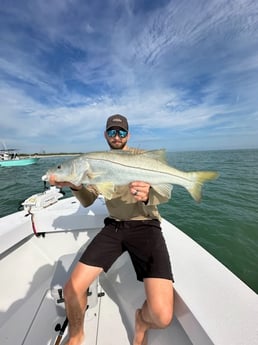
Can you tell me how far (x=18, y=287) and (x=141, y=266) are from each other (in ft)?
7.61

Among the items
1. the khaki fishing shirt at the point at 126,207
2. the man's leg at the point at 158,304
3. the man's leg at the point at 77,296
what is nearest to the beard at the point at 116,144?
the khaki fishing shirt at the point at 126,207

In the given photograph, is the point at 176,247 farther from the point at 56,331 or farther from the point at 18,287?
the point at 18,287

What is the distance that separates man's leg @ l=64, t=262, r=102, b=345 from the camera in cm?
213

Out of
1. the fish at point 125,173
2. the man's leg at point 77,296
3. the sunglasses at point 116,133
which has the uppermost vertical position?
the sunglasses at point 116,133

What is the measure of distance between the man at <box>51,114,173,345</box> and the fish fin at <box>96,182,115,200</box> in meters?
0.25

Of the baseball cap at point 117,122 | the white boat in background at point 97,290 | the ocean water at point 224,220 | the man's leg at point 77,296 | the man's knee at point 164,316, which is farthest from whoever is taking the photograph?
the ocean water at point 224,220

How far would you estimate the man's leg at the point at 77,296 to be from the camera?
2.13m

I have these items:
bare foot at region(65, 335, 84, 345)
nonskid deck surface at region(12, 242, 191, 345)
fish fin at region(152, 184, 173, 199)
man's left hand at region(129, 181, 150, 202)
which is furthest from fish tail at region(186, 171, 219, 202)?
bare foot at region(65, 335, 84, 345)

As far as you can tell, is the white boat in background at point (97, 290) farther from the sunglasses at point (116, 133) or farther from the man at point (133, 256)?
the sunglasses at point (116, 133)

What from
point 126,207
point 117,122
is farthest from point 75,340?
point 117,122

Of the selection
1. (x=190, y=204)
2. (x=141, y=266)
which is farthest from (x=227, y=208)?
(x=141, y=266)

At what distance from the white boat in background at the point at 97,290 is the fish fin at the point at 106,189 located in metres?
1.14

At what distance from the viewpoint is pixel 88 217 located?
3375 mm

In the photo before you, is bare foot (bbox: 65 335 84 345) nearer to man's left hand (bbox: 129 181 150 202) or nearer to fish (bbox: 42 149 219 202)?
fish (bbox: 42 149 219 202)
